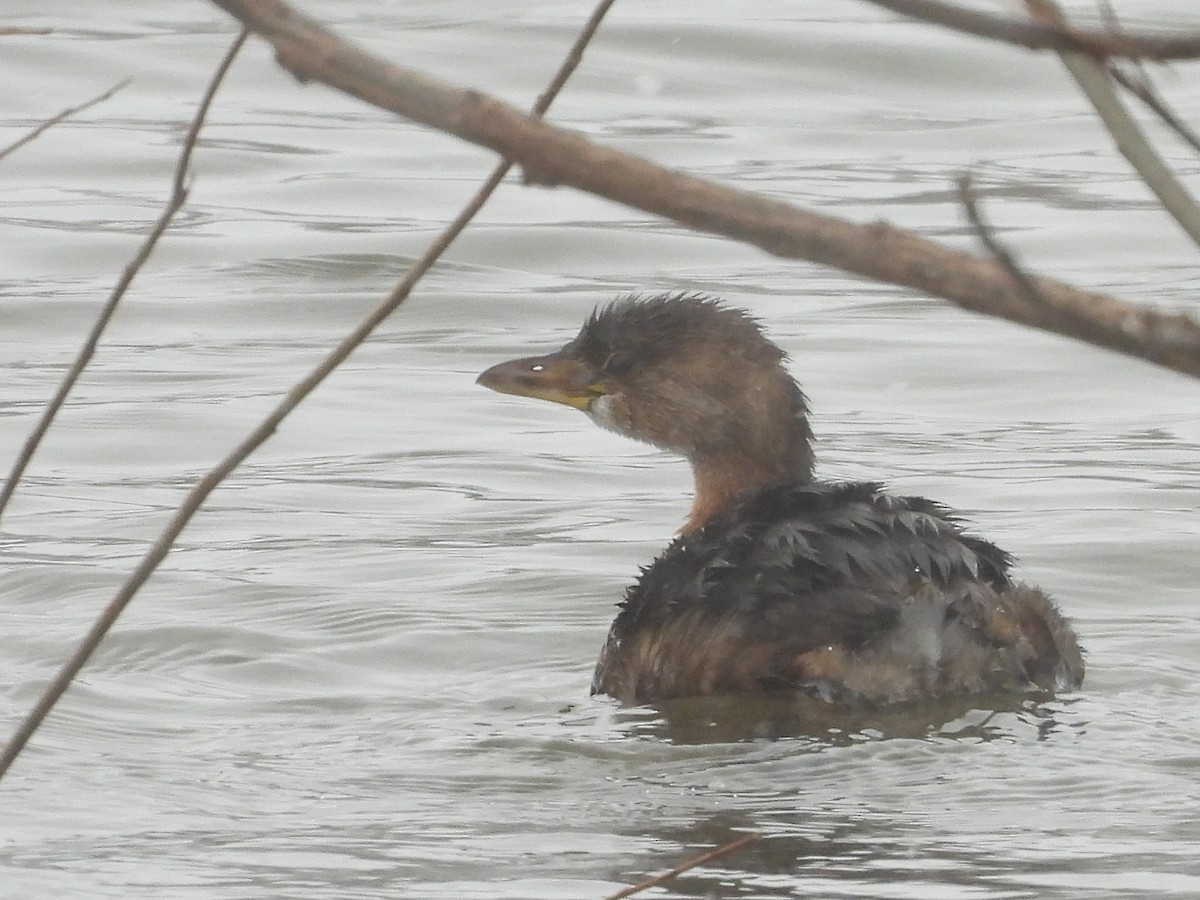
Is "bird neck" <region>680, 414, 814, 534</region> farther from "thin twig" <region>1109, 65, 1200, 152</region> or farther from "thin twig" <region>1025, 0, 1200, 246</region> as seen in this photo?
"thin twig" <region>1025, 0, 1200, 246</region>

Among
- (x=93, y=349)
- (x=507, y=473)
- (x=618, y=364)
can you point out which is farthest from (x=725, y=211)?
(x=507, y=473)

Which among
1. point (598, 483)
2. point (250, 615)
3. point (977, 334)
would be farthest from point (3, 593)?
point (977, 334)

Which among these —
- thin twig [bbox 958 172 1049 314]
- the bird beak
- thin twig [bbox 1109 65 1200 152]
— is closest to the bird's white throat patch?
the bird beak

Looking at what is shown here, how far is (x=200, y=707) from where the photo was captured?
5.54 metres

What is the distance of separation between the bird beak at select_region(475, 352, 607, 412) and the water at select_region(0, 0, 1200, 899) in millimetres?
610

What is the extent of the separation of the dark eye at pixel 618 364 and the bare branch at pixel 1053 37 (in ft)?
15.8

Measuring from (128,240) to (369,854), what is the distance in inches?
330

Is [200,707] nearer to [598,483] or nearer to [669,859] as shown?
[669,859]

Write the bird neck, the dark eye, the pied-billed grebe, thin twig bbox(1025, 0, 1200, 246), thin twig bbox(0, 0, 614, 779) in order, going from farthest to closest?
the dark eye → the bird neck → the pied-billed grebe → thin twig bbox(0, 0, 614, 779) → thin twig bbox(1025, 0, 1200, 246)

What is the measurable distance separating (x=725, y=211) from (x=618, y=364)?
4797 mm

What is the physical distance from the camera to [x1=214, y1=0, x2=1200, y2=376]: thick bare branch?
1365 mm

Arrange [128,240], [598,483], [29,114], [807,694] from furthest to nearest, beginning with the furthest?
[29,114]
[128,240]
[598,483]
[807,694]

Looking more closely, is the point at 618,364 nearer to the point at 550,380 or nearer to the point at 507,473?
the point at 550,380

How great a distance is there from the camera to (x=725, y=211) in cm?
142
